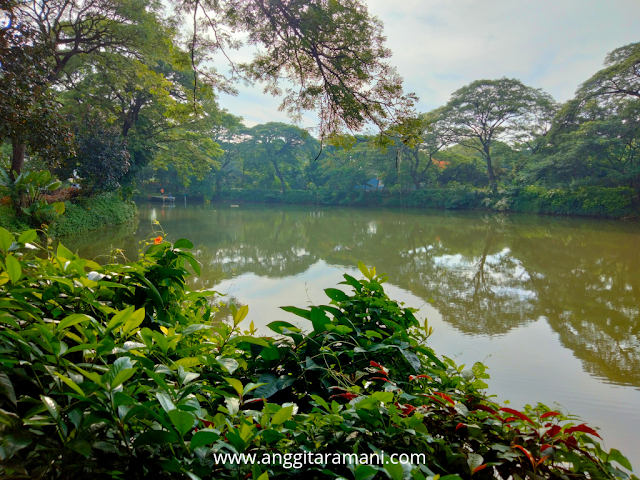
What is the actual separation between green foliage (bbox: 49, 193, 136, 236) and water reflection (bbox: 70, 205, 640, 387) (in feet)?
1.38

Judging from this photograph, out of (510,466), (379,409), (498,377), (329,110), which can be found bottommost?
(498,377)

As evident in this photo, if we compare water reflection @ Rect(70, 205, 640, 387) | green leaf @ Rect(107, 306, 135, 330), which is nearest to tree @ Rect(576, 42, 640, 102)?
water reflection @ Rect(70, 205, 640, 387)

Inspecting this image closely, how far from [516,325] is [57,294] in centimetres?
376

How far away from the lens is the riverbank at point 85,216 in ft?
20.1

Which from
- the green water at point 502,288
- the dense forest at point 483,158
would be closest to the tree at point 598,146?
the dense forest at point 483,158

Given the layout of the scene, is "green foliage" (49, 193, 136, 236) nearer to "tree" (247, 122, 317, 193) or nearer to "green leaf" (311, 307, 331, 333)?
"green leaf" (311, 307, 331, 333)

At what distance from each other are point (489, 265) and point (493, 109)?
13486mm

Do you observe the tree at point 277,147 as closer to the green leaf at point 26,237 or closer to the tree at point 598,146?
the tree at point 598,146

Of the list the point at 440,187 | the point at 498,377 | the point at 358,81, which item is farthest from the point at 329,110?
the point at 440,187

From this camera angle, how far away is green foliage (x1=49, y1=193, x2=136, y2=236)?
7.41 meters

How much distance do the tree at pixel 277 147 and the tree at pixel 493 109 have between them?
34.9 ft

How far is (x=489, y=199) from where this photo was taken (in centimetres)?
1800

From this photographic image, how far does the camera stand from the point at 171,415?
523mm

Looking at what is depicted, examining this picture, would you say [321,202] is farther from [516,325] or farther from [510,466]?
[510,466]
